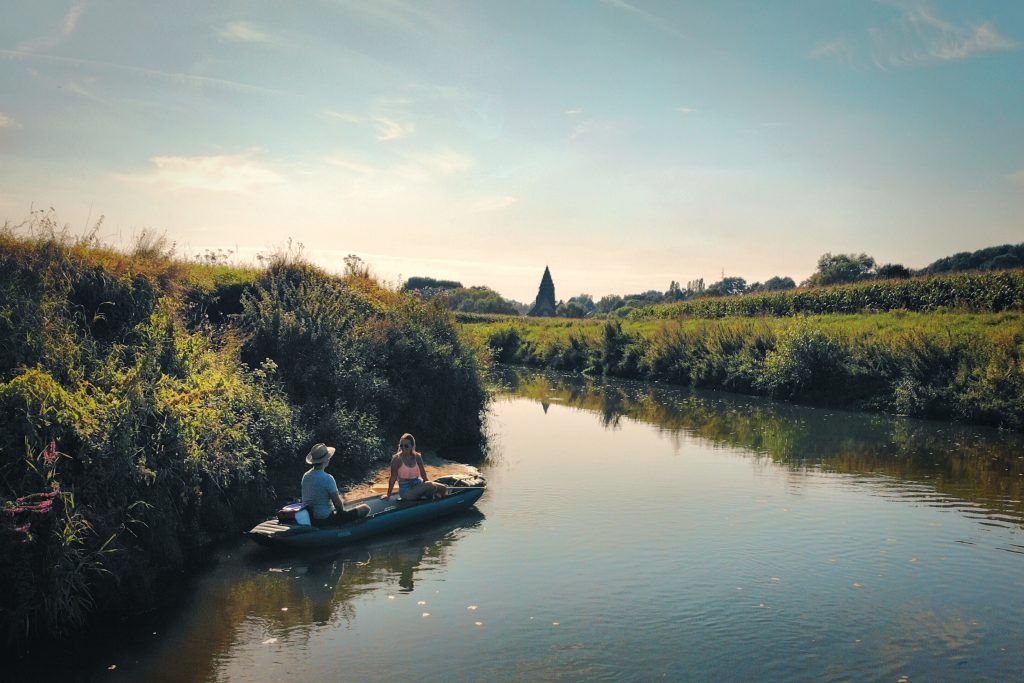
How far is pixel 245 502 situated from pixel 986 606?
10647mm

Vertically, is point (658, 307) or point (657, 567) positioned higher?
point (658, 307)

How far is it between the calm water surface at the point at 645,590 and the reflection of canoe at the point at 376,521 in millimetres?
254

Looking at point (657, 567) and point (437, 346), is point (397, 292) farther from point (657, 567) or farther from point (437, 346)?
point (657, 567)

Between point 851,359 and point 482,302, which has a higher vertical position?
point 482,302

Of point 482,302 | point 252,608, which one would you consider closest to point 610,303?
point 482,302

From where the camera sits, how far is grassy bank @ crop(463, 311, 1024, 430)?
81.4ft

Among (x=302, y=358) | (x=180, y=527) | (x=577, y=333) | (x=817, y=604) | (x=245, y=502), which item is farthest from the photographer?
(x=577, y=333)

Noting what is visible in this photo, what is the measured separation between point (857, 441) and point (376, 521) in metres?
16.0

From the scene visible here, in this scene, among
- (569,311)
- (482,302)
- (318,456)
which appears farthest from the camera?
(482,302)

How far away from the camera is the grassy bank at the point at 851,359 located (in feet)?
81.4

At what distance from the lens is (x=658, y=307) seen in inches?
2410

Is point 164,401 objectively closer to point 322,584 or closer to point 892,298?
point 322,584

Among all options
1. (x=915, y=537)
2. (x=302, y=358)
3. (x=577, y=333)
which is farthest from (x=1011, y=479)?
(x=577, y=333)

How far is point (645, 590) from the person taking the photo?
9742 mm
